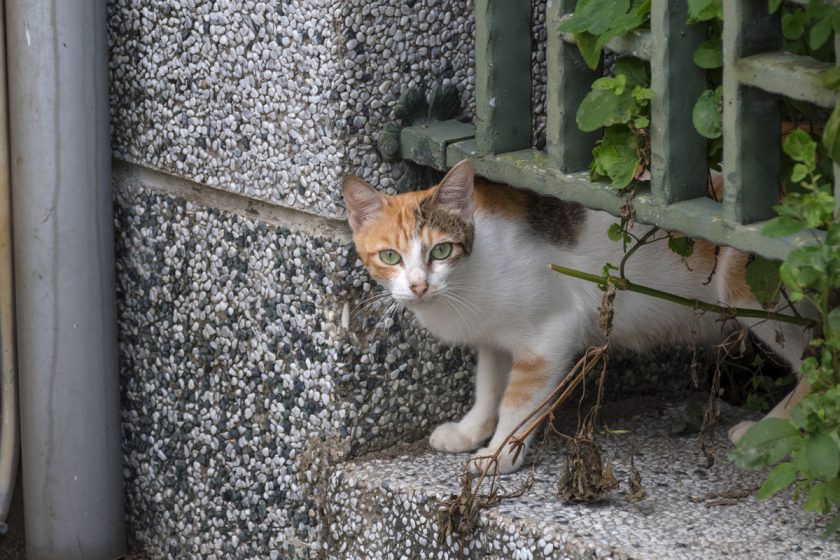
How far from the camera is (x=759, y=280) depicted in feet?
7.71

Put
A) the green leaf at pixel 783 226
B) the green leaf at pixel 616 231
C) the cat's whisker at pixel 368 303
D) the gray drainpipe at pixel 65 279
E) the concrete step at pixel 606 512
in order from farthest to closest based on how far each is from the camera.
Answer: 1. the gray drainpipe at pixel 65 279
2. the cat's whisker at pixel 368 303
3. the green leaf at pixel 616 231
4. the concrete step at pixel 606 512
5. the green leaf at pixel 783 226

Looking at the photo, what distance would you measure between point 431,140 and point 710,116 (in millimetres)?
729

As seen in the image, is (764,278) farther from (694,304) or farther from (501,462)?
(501,462)

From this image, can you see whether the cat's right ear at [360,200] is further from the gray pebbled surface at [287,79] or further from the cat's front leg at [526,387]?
the cat's front leg at [526,387]

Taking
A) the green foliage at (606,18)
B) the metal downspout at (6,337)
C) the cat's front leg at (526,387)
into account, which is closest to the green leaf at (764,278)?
the green foliage at (606,18)

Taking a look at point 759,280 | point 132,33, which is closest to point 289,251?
point 132,33

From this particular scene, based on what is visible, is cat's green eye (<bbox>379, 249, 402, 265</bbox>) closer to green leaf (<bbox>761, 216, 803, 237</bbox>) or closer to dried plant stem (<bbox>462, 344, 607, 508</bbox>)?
dried plant stem (<bbox>462, 344, 607, 508</bbox>)

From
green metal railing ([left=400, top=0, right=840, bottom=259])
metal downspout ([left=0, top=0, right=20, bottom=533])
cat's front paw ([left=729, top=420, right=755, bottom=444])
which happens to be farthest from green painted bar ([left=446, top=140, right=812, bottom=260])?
metal downspout ([left=0, top=0, right=20, bottom=533])

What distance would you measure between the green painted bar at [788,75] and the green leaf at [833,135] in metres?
0.06

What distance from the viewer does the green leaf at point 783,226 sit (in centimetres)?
194

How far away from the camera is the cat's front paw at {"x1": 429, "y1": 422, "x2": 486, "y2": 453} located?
2885 mm

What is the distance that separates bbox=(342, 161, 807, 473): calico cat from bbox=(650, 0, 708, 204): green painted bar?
1.61 feet

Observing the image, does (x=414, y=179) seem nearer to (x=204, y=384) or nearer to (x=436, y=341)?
(x=436, y=341)

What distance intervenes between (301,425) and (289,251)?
419 mm
